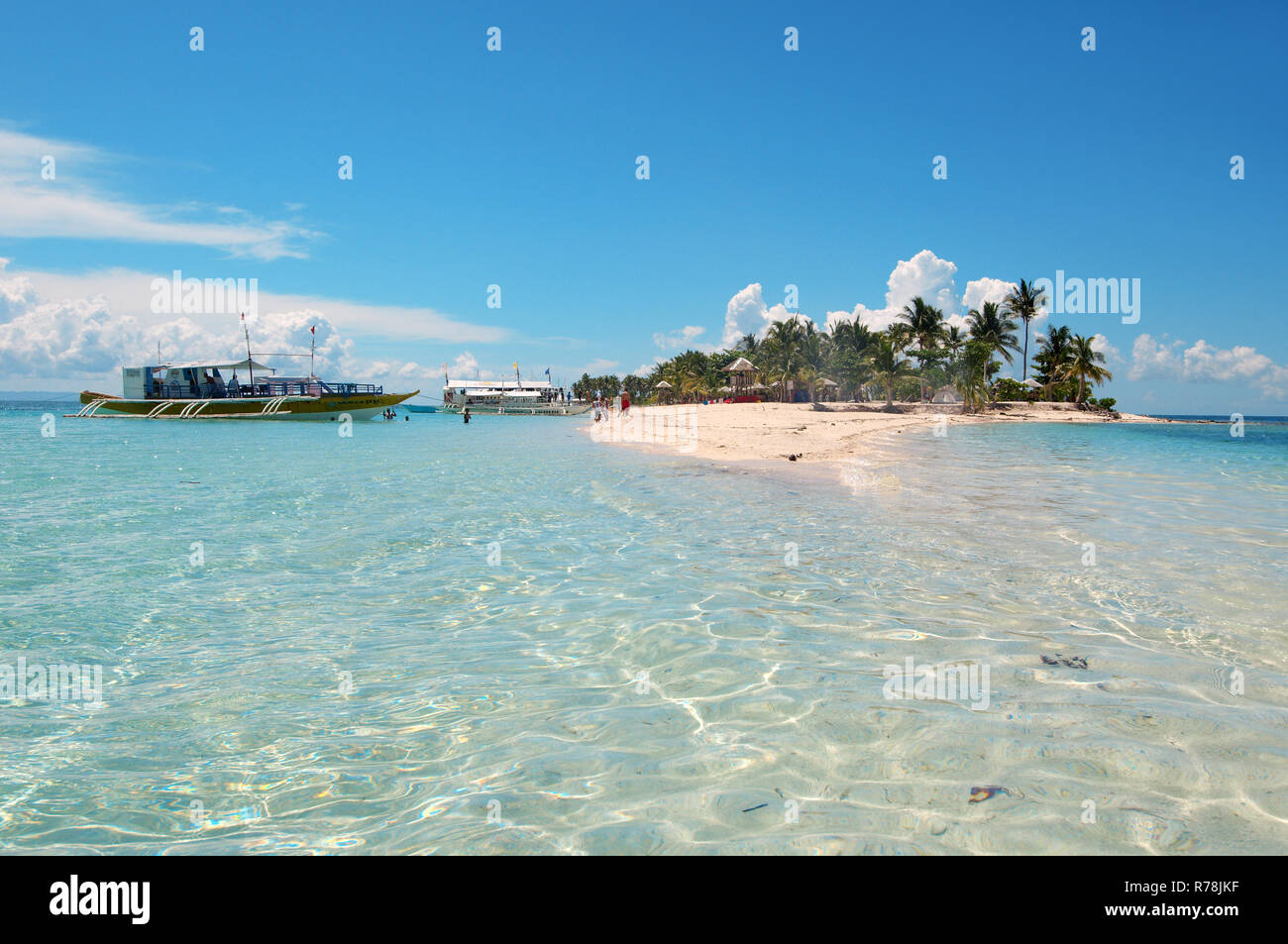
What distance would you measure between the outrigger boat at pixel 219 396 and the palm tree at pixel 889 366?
60666 millimetres

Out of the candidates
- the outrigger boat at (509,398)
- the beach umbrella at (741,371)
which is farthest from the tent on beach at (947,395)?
the outrigger boat at (509,398)

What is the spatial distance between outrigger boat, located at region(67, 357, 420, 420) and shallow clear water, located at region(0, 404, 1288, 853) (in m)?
70.9

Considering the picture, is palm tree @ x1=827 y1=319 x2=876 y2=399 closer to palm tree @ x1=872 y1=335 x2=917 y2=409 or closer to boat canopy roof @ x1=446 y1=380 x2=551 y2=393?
palm tree @ x1=872 y1=335 x2=917 y2=409

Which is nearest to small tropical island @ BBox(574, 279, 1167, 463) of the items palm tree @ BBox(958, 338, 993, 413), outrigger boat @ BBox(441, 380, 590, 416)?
palm tree @ BBox(958, 338, 993, 413)

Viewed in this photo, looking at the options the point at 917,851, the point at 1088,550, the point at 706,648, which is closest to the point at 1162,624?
the point at 1088,550

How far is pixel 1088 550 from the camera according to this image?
878 cm

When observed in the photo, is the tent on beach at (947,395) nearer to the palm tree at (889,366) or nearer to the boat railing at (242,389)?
the palm tree at (889,366)

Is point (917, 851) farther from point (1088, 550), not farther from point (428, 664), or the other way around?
point (1088, 550)

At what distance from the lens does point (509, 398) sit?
13562cm

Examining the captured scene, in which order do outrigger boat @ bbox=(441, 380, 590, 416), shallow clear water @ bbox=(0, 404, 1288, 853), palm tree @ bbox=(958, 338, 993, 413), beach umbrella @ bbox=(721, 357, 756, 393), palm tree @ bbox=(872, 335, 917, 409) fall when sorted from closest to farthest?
shallow clear water @ bbox=(0, 404, 1288, 853) → palm tree @ bbox=(872, 335, 917, 409) → palm tree @ bbox=(958, 338, 993, 413) → beach umbrella @ bbox=(721, 357, 756, 393) → outrigger boat @ bbox=(441, 380, 590, 416)

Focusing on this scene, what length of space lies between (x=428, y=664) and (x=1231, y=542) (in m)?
11.1

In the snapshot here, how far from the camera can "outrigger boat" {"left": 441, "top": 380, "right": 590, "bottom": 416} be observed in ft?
428
